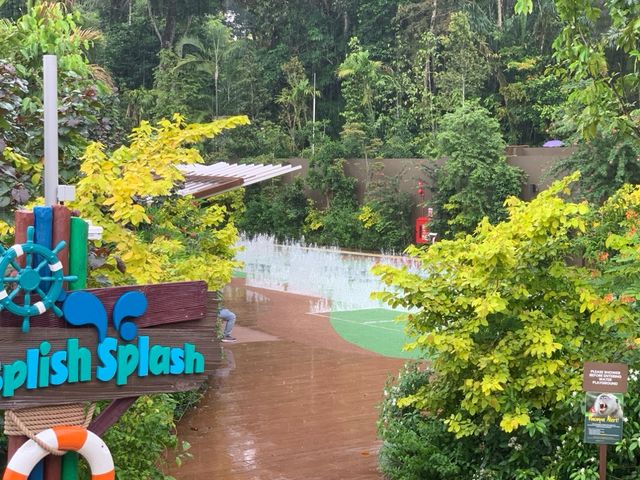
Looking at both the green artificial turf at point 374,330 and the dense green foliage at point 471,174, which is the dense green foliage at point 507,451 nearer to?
the green artificial turf at point 374,330

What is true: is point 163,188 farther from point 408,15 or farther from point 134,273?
point 408,15

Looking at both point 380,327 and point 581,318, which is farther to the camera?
point 380,327

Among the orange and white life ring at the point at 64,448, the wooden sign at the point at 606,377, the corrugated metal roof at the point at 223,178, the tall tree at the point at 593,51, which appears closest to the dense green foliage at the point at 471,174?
the corrugated metal roof at the point at 223,178

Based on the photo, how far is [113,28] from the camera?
35.0 meters

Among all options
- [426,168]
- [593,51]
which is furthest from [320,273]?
[593,51]

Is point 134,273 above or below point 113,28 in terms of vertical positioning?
below

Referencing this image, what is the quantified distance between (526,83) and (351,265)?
10.6 m

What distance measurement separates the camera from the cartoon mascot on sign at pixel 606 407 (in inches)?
200

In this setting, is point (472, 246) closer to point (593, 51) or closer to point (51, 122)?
point (593, 51)

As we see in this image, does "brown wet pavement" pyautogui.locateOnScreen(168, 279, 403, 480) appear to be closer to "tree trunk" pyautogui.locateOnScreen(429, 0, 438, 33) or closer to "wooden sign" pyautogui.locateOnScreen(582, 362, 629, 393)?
"wooden sign" pyautogui.locateOnScreen(582, 362, 629, 393)

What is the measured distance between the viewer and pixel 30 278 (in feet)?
11.9

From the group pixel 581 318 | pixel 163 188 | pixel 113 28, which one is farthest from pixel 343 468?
pixel 113 28

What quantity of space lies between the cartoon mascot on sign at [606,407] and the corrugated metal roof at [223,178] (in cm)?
711

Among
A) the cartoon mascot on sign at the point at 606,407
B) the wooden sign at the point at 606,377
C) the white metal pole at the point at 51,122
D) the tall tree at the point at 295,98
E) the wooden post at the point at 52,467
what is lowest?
the wooden post at the point at 52,467
